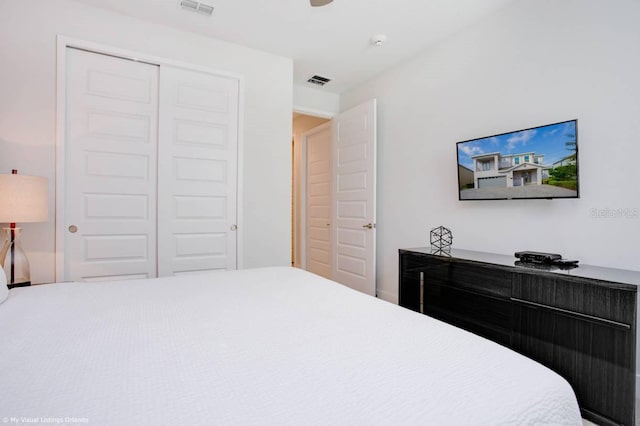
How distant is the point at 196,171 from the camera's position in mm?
3121

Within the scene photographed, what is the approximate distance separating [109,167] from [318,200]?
9.93 feet

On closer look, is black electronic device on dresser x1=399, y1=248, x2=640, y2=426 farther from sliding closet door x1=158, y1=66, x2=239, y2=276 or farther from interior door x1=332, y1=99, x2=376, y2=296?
sliding closet door x1=158, y1=66, x2=239, y2=276

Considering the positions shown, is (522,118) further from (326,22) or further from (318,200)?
(318,200)

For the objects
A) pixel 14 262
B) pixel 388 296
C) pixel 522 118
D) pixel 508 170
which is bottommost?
pixel 388 296

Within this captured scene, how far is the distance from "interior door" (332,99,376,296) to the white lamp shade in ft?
9.74

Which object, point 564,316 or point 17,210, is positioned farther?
point 17,210

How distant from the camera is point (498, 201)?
8.93ft

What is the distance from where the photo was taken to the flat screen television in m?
2.16

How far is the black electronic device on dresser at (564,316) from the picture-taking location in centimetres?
158

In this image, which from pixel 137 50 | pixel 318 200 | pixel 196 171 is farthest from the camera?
pixel 318 200

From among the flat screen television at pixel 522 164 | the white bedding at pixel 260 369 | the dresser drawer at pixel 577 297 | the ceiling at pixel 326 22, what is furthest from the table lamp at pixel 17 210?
the flat screen television at pixel 522 164

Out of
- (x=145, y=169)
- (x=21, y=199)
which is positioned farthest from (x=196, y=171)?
(x=21, y=199)

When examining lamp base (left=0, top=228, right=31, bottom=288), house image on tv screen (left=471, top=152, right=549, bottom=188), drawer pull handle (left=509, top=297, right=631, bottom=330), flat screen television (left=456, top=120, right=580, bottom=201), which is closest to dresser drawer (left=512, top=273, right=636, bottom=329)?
drawer pull handle (left=509, top=297, right=631, bottom=330)

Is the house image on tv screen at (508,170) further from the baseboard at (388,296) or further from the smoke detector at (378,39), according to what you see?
the baseboard at (388,296)
